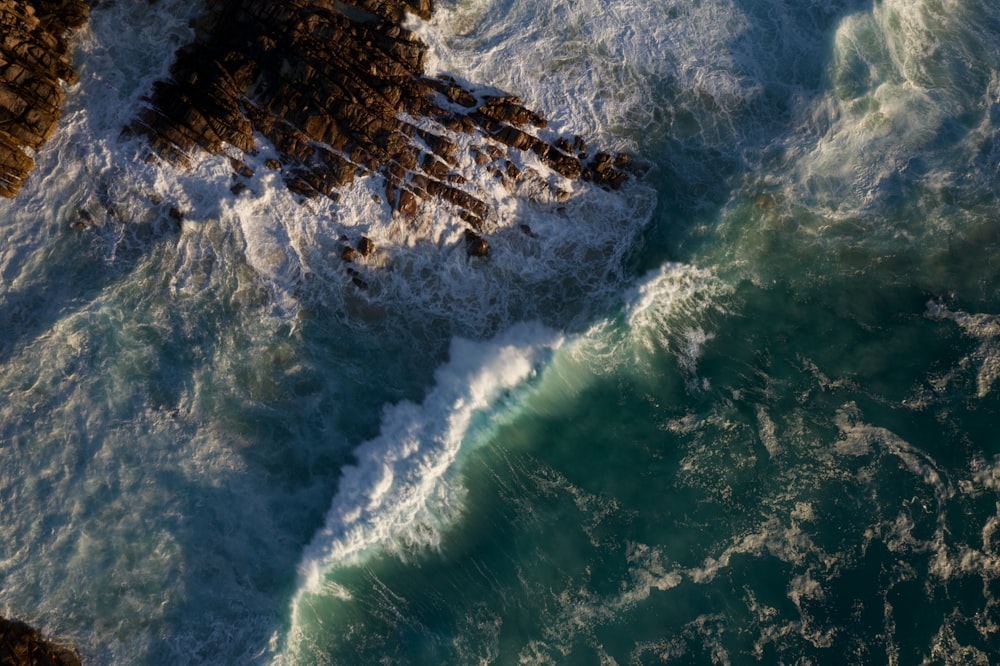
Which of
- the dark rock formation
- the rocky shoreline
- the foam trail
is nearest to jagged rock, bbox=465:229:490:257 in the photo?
the rocky shoreline

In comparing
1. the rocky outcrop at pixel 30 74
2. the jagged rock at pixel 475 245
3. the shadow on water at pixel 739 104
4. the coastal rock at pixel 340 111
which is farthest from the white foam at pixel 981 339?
the rocky outcrop at pixel 30 74

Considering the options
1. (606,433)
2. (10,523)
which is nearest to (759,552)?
(606,433)

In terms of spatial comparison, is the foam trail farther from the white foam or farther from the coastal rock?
the white foam

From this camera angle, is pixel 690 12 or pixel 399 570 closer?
pixel 399 570

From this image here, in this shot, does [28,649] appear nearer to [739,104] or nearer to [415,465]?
[415,465]

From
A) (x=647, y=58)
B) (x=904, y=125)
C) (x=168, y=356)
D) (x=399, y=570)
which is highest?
(x=647, y=58)

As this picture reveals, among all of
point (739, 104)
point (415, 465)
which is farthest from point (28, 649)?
point (739, 104)

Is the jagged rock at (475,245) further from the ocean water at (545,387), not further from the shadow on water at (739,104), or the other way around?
the shadow on water at (739,104)

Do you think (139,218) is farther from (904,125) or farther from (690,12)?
(904,125)
